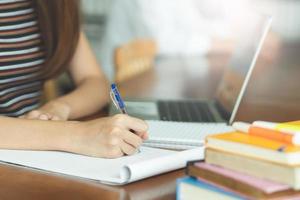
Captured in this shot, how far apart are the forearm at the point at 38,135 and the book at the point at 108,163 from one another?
0.01 meters

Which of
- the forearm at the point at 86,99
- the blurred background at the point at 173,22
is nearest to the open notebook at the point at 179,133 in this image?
the forearm at the point at 86,99

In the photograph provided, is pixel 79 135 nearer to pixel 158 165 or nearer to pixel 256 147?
pixel 158 165

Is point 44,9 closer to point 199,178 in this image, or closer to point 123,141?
point 123,141

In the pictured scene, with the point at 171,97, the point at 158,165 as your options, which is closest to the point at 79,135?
the point at 158,165

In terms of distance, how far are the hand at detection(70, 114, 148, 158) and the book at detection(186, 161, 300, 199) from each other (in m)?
0.30

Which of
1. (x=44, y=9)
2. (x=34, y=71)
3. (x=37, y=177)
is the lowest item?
(x=37, y=177)

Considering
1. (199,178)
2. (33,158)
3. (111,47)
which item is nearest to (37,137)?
(33,158)

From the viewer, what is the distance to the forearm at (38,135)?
121cm

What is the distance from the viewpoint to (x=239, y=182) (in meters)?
0.80

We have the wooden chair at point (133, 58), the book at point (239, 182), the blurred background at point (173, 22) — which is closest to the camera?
the book at point (239, 182)

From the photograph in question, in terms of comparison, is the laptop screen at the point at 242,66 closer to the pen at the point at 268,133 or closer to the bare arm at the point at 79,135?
the bare arm at the point at 79,135

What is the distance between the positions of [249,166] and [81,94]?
94 cm

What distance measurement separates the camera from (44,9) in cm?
169

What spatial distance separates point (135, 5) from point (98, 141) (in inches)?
92.2
